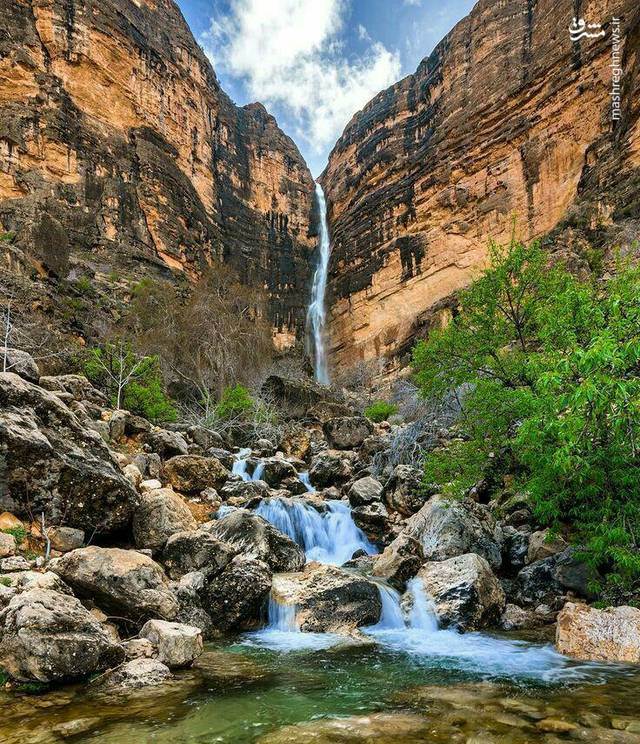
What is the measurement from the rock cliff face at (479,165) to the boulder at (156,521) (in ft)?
82.9

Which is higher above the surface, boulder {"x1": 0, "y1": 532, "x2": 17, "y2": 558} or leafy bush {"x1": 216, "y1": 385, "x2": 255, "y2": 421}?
leafy bush {"x1": 216, "y1": 385, "x2": 255, "y2": 421}

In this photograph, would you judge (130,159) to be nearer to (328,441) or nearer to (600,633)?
(328,441)

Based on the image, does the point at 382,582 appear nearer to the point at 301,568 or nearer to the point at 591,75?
the point at 301,568

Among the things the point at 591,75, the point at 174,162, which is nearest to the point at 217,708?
the point at 591,75

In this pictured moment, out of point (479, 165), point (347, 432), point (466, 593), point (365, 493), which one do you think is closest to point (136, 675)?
point (466, 593)

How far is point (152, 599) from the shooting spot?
506 cm

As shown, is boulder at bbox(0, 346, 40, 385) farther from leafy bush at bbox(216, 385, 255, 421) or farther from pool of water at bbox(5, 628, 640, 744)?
leafy bush at bbox(216, 385, 255, 421)

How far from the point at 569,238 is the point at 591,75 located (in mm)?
16611

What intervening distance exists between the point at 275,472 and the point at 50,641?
1038cm

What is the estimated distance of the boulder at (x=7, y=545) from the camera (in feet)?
17.3

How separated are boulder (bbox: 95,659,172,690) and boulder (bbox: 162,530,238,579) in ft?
7.41

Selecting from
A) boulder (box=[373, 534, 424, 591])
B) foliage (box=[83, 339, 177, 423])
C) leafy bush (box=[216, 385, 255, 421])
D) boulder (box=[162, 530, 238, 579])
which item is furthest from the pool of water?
leafy bush (box=[216, 385, 255, 421])

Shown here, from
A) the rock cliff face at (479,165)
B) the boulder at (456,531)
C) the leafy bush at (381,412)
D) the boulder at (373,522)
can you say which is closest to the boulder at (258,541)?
the boulder at (456,531)

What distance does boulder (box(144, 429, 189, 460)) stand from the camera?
12.4m
